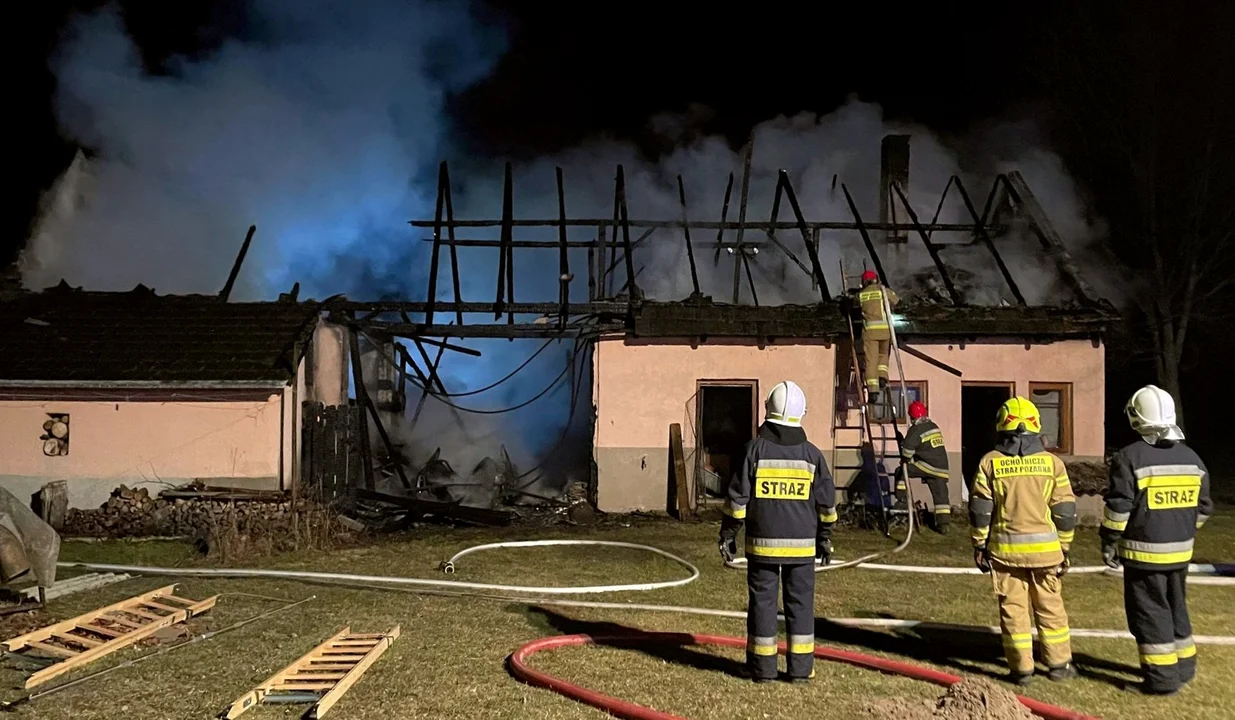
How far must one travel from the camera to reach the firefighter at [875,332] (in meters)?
11.3

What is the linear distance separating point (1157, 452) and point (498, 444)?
42.8ft

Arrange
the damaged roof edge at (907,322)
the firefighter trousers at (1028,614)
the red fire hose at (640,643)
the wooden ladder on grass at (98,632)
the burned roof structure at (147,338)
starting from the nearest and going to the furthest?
the red fire hose at (640,643) < the firefighter trousers at (1028,614) < the wooden ladder on grass at (98,632) < the burned roof structure at (147,338) < the damaged roof edge at (907,322)

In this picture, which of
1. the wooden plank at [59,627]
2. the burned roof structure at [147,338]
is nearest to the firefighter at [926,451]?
the wooden plank at [59,627]

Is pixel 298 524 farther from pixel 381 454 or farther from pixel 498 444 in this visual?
pixel 498 444

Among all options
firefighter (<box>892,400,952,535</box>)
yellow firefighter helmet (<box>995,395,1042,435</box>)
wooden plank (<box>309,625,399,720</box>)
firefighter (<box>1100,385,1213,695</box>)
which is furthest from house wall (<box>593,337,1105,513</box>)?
firefighter (<box>1100,385,1213,695</box>)

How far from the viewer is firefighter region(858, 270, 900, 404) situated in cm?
1128

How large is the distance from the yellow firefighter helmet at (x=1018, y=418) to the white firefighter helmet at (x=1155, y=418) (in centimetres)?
54

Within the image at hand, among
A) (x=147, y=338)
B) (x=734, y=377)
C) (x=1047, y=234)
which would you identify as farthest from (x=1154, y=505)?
(x=147, y=338)

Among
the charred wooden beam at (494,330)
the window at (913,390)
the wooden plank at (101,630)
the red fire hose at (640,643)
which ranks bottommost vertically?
the wooden plank at (101,630)

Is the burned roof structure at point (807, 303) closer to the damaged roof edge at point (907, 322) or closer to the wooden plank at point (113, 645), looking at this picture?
the damaged roof edge at point (907, 322)

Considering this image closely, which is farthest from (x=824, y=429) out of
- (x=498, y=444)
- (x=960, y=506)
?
(x=498, y=444)

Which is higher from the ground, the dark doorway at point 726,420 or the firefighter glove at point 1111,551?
the dark doorway at point 726,420

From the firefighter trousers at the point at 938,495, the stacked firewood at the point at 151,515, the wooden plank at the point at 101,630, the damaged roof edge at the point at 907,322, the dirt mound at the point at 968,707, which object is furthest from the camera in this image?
the damaged roof edge at the point at 907,322

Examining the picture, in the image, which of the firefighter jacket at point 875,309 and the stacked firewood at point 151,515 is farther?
the firefighter jacket at point 875,309
